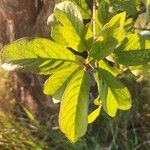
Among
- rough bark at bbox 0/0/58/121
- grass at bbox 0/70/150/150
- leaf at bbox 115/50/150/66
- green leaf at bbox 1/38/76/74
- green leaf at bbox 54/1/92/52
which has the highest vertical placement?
green leaf at bbox 54/1/92/52

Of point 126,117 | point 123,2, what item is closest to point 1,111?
point 126,117

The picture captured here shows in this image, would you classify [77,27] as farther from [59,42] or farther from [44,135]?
[44,135]

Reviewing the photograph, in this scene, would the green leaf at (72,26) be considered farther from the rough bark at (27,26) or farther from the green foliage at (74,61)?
the rough bark at (27,26)

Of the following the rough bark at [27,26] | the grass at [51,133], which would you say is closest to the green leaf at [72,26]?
the rough bark at [27,26]

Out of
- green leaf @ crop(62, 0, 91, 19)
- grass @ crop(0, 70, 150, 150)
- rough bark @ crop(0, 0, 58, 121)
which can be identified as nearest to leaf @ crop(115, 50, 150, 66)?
green leaf @ crop(62, 0, 91, 19)

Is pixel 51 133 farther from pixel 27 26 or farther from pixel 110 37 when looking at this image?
pixel 110 37

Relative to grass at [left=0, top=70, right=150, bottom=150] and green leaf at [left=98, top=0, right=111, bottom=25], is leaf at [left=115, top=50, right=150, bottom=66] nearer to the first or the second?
green leaf at [left=98, top=0, right=111, bottom=25]
